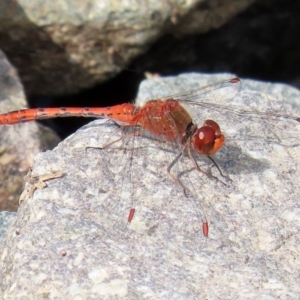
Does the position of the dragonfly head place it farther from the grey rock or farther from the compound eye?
the grey rock

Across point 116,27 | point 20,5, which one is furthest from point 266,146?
point 20,5

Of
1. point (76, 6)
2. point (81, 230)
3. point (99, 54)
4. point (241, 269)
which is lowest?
point (241, 269)

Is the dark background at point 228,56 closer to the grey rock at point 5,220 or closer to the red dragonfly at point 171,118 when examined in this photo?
the red dragonfly at point 171,118

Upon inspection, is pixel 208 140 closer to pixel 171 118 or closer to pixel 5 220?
pixel 171 118

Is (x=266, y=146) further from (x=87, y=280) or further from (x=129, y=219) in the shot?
(x=87, y=280)

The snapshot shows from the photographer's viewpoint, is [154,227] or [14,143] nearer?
[154,227]

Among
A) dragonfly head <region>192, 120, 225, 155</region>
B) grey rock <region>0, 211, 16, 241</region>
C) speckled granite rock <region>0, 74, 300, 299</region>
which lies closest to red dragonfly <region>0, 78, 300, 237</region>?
dragonfly head <region>192, 120, 225, 155</region>

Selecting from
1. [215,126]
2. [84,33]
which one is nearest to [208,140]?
[215,126]
